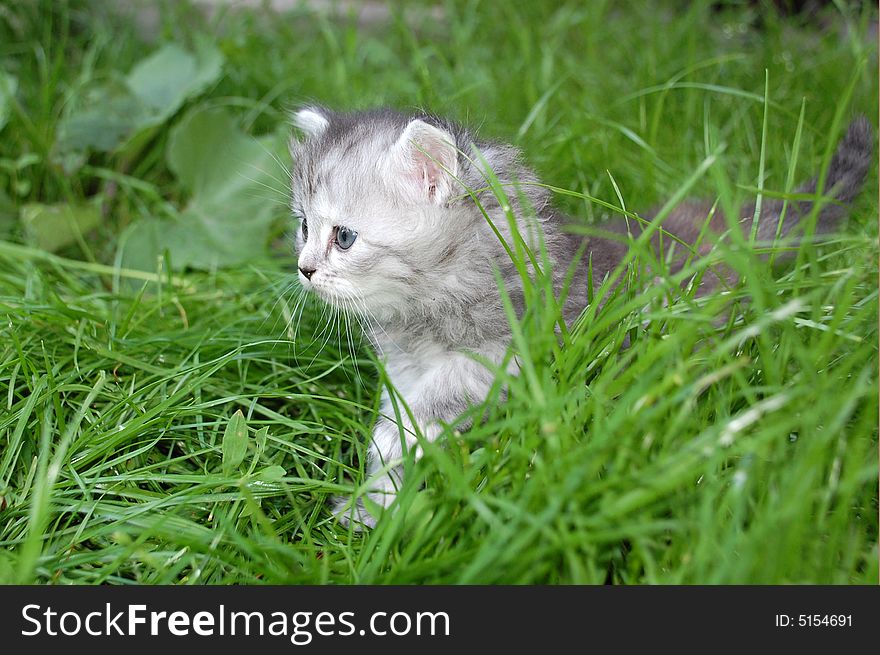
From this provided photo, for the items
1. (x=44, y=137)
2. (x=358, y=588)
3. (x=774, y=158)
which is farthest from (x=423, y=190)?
(x=44, y=137)

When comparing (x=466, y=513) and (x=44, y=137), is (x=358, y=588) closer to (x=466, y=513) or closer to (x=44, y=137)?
(x=466, y=513)

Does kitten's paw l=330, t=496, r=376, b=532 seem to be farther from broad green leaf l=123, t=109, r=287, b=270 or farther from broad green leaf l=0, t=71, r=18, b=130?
broad green leaf l=0, t=71, r=18, b=130

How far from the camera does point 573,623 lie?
1.47 meters

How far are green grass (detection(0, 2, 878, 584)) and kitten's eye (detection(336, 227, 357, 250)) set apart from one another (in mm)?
424

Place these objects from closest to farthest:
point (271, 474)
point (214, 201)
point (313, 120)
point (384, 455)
Answer: point (271, 474) → point (384, 455) → point (313, 120) → point (214, 201)

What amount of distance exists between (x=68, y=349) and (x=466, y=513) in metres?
1.48

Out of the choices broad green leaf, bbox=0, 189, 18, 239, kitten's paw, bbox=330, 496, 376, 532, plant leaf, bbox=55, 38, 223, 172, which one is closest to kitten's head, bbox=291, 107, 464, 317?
kitten's paw, bbox=330, 496, 376, 532

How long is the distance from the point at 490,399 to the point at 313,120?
1105 millimetres

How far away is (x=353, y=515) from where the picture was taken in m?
2.00

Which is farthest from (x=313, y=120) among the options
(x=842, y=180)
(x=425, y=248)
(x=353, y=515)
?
(x=842, y=180)

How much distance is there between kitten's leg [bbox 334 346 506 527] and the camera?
202 centimetres

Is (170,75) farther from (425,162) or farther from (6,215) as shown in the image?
(425,162)

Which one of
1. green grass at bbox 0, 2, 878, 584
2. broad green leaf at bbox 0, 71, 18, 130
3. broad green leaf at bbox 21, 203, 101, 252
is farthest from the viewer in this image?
broad green leaf at bbox 0, 71, 18, 130

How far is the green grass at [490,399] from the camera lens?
1.48 metres
